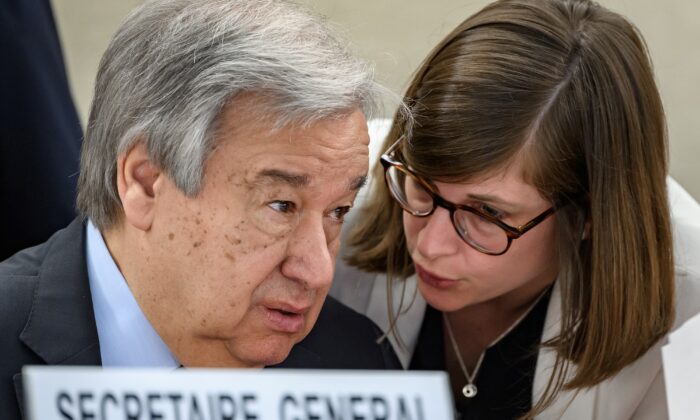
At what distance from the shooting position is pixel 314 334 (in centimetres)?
216

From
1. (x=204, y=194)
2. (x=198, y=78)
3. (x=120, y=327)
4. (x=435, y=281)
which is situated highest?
(x=198, y=78)

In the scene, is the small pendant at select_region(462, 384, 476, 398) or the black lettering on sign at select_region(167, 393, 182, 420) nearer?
the black lettering on sign at select_region(167, 393, 182, 420)

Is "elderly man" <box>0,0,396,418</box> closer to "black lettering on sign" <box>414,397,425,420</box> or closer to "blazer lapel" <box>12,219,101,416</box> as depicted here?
"blazer lapel" <box>12,219,101,416</box>

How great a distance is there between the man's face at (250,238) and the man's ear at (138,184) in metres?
0.02

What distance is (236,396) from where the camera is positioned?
3.49 feet

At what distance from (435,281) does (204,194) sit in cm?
73

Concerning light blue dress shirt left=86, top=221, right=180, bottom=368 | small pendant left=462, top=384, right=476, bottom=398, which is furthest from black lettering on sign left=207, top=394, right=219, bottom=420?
small pendant left=462, top=384, right=476, bottom=398

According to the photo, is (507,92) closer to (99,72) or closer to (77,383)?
(99,72)

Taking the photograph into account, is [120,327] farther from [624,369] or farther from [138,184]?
[624,369]

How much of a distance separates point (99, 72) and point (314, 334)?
0.67m

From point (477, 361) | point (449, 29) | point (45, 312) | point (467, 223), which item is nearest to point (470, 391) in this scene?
point (477, 361)

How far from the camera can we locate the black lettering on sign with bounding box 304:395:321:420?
3.47 feet

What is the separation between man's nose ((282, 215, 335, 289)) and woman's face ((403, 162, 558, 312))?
45cm

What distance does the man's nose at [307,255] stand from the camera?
1.77 meters
